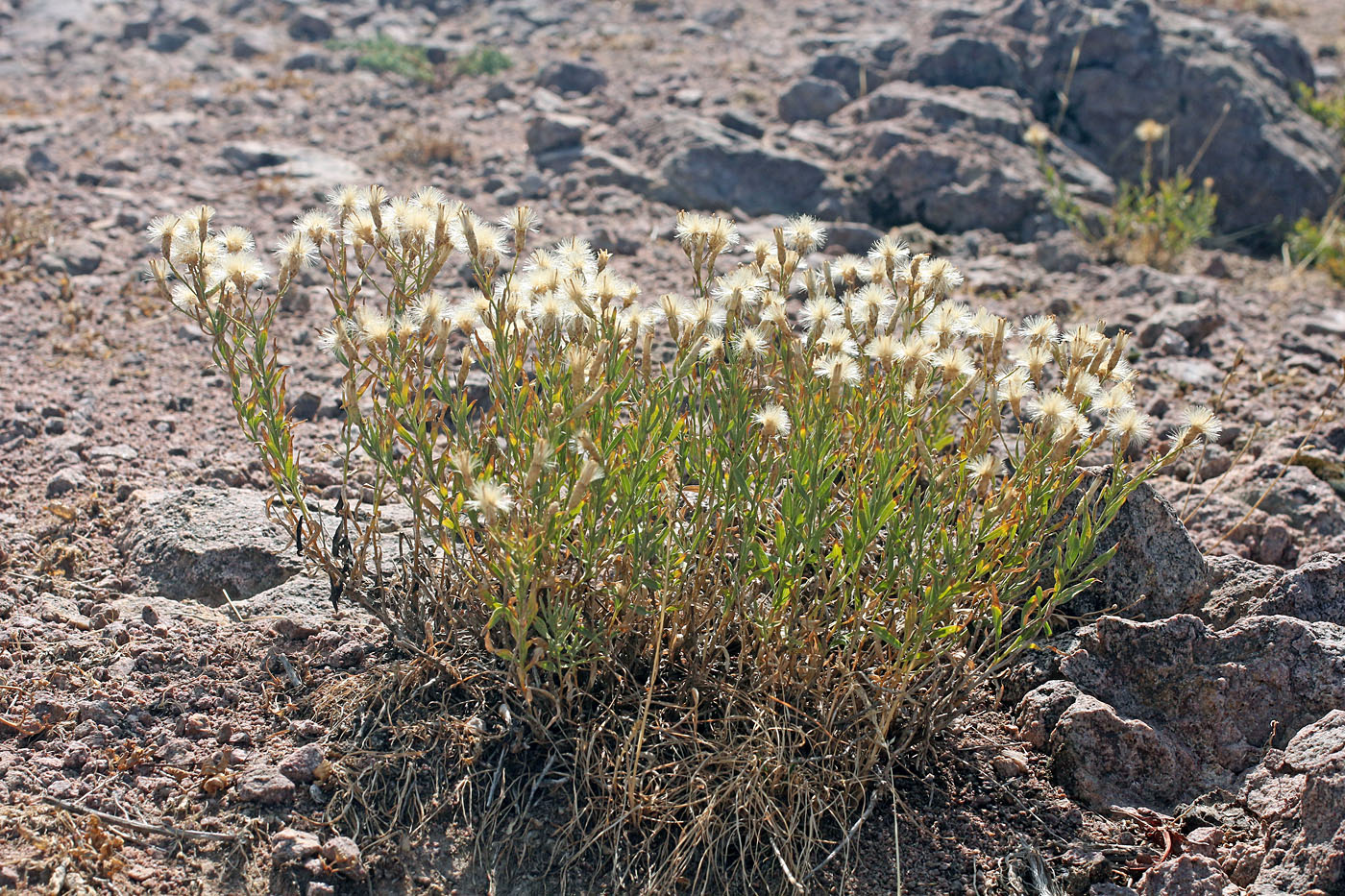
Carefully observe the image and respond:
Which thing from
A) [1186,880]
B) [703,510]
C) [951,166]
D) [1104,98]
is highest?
[703,510]

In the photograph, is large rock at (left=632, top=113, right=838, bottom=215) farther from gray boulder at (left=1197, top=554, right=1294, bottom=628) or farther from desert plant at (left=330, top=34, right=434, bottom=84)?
gray boulder at (left=1197, top=554, right=1294, bottom=628)

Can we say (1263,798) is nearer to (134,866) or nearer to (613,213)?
(134,866)

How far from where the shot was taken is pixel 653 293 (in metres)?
5.17

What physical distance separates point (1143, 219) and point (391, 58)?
552 centimetres

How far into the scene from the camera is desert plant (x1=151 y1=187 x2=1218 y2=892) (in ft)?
7.54

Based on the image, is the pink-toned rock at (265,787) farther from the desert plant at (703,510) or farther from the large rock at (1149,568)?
the large rock at (1149,568)

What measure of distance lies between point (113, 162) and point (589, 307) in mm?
5356

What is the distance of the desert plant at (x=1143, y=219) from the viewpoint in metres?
5.97

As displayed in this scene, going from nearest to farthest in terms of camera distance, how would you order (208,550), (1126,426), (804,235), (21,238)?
(1126,426)
(804,235)
(208,550)
(21,238)

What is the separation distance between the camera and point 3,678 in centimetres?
269

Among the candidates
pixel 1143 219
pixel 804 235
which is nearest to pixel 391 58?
pixel 1143 219

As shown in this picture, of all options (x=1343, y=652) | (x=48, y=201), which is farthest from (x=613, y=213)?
(x=1343, y=652)

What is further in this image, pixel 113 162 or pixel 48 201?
pixel 113 162

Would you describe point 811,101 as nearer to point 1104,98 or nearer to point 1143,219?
point 1104,98
